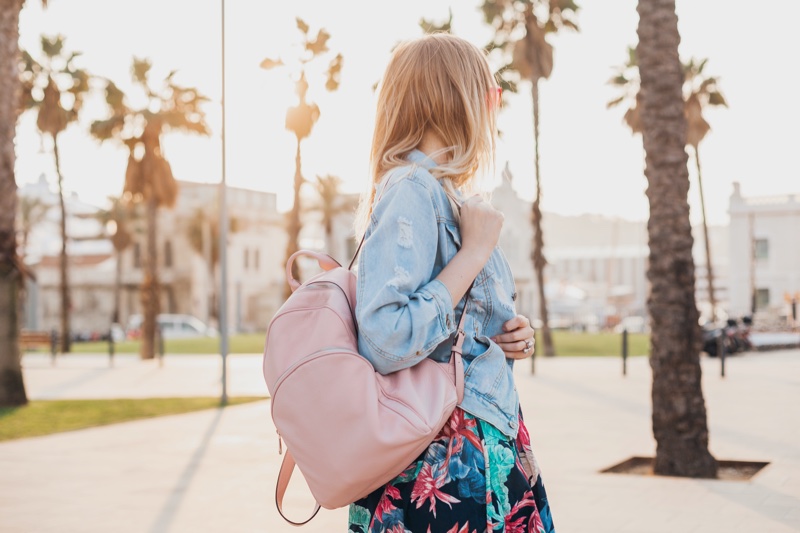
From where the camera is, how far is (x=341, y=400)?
2016mm

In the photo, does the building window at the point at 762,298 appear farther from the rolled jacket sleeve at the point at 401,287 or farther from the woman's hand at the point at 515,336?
the rolled jacket sleeve at the point at 401,287

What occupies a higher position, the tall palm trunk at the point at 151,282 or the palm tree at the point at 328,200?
the palm tree at the point at 328,200

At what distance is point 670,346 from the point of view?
7.94 metres

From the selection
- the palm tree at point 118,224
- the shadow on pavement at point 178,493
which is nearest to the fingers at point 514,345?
the shadow on pavement at point 178,493

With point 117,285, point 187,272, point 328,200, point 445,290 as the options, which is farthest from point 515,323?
point 187,272

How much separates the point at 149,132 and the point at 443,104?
1189 inches

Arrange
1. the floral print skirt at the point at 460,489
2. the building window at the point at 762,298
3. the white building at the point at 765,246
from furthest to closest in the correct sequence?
the building window at the point at 762,298
the white building at the point at 765,246
the floral print skirt at the point at 460,489

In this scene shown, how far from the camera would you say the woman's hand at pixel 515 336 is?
7.52ft

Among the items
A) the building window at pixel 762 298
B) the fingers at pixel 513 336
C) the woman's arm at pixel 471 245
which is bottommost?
the building window at pixel 762 298

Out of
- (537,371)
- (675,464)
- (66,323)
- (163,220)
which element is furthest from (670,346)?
(163,220)

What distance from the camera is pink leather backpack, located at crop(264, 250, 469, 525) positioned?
2.02m

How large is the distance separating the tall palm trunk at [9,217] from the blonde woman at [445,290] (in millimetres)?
12535

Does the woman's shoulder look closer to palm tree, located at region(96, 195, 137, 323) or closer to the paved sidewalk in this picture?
the paved sidewalk

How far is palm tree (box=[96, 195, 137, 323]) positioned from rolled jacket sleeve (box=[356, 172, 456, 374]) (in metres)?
56.1
